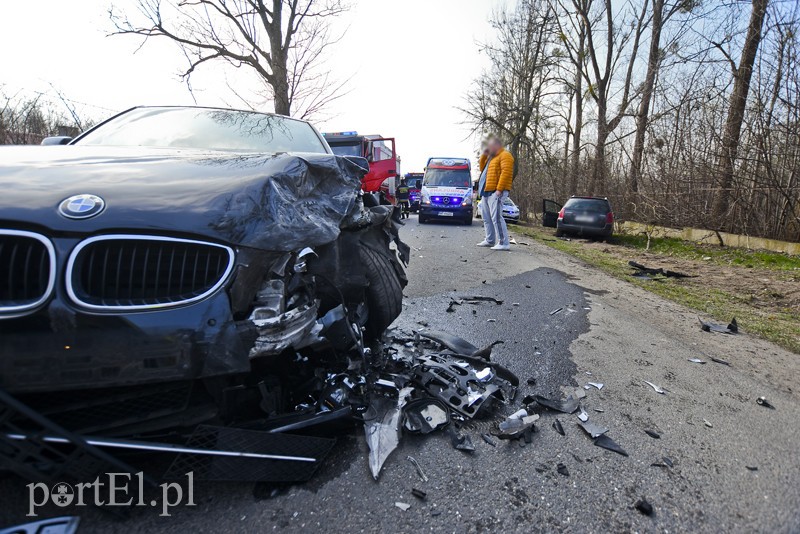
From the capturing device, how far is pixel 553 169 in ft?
90.7

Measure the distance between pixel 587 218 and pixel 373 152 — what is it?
761 centimetres

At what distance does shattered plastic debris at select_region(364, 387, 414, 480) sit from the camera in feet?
6.66

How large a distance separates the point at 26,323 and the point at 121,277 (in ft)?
1.00

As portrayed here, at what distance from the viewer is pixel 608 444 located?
2264 millimetres

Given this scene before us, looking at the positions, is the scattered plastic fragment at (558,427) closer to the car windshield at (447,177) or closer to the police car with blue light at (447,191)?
the police car with blue light at (447,191)

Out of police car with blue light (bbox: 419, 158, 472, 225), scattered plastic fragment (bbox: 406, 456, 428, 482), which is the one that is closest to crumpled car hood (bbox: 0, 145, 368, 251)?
scattered plastic fragment (bbox: 406, 456, 428, 482)

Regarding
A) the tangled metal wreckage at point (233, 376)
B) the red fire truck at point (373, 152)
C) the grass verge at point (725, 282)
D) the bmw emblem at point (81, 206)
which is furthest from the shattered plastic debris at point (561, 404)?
the red fire truck at point (373, 152)

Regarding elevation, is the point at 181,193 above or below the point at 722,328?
above

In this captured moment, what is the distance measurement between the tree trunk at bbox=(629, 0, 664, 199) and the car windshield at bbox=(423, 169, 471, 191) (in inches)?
234

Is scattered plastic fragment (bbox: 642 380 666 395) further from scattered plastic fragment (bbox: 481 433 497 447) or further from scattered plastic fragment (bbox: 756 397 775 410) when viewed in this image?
scattered plastic fragment (bbox: 481 433 497 447)

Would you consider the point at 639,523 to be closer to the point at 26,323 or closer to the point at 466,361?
the point at 466,361

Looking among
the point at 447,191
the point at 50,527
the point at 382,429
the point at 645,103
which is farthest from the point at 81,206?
the point at 645,103

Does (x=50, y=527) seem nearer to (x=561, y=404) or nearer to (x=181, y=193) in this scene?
(x=181, y=193)

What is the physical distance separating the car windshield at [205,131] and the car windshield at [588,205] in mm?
12579
